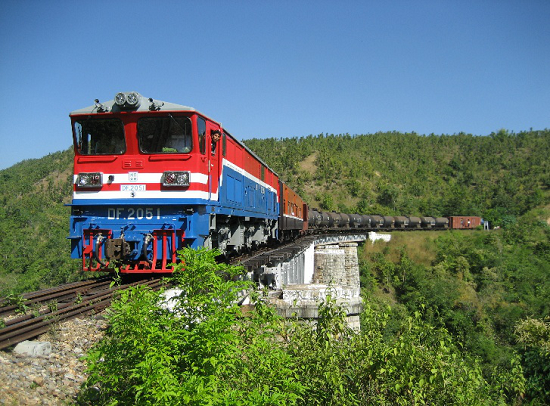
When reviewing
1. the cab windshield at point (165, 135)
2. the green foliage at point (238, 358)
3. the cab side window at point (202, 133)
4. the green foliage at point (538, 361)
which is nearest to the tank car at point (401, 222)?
the green foliage at point (538, 361)

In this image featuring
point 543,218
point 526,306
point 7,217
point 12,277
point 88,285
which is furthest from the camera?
point 543,218

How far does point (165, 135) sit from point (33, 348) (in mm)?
5756

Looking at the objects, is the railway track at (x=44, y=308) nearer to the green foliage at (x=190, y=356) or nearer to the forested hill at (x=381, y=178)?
Answer: the green foliage at (x=190, y=356)

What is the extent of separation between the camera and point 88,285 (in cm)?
1012

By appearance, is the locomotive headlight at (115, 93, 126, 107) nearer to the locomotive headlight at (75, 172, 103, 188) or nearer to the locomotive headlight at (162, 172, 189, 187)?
the locomotive headlight at (75, 172, 103, 188)

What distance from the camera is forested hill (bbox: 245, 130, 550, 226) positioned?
8594 centimetres

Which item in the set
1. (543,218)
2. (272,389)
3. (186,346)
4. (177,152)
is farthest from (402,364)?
(543,218)

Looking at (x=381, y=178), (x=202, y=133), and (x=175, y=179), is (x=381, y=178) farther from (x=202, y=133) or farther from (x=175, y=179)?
(x=175, y=179)

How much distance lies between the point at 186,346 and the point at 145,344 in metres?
0.51

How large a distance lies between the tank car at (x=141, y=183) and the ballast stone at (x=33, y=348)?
3927 millimetres

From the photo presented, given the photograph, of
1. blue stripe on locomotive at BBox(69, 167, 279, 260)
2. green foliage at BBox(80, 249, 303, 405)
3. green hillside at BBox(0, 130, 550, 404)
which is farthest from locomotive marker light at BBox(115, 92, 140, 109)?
green foliage at BBox(80, 249, 303, 405)

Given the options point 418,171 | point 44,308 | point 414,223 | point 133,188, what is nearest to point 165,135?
point 133,188

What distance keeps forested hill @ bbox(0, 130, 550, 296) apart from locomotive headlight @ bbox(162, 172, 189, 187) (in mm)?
29503

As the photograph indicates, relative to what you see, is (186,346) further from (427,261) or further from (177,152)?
(427,261)
